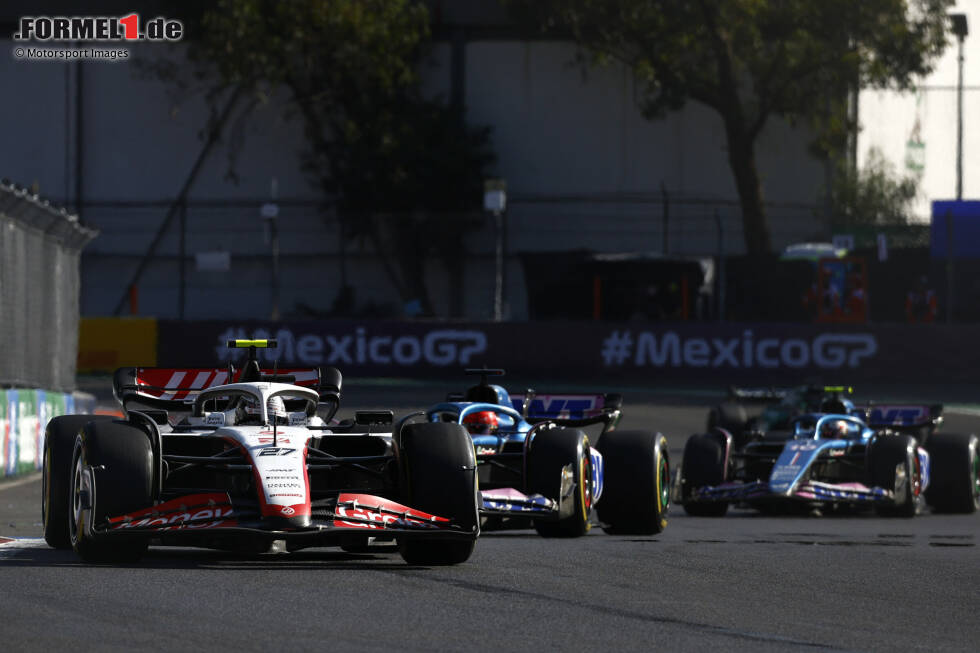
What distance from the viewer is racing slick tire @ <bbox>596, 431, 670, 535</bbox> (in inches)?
488

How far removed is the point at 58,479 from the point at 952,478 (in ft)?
31.9

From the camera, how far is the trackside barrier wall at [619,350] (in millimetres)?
28109

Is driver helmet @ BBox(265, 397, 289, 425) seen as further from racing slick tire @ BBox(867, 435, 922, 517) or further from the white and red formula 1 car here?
racing slick tire @ BBox(867, 435, 922, 517)

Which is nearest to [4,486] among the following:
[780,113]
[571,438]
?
[571,438]

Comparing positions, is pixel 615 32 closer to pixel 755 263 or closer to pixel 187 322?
pixel 755 263

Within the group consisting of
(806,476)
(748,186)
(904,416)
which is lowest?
(806,476)

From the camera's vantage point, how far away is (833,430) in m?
16.5

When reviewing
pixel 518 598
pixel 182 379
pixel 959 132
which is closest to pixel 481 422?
pixel 182 379

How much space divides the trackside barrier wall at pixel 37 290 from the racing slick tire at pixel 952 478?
887 centimetres

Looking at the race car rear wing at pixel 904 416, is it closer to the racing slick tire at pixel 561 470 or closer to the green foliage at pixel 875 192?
the racing slick tire at pixel 561 470

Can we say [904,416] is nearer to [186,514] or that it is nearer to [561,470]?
[561,470]

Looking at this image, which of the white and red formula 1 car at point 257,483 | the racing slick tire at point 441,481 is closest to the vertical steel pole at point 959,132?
the white and red formula 1 car at point 257,483

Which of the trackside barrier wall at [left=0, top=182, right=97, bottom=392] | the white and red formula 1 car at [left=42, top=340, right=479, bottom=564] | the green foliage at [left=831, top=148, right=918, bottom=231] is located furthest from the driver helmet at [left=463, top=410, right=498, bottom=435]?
the green foliage at [left=831, top=148, right=918, bottom=231]

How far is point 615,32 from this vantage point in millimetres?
37531
